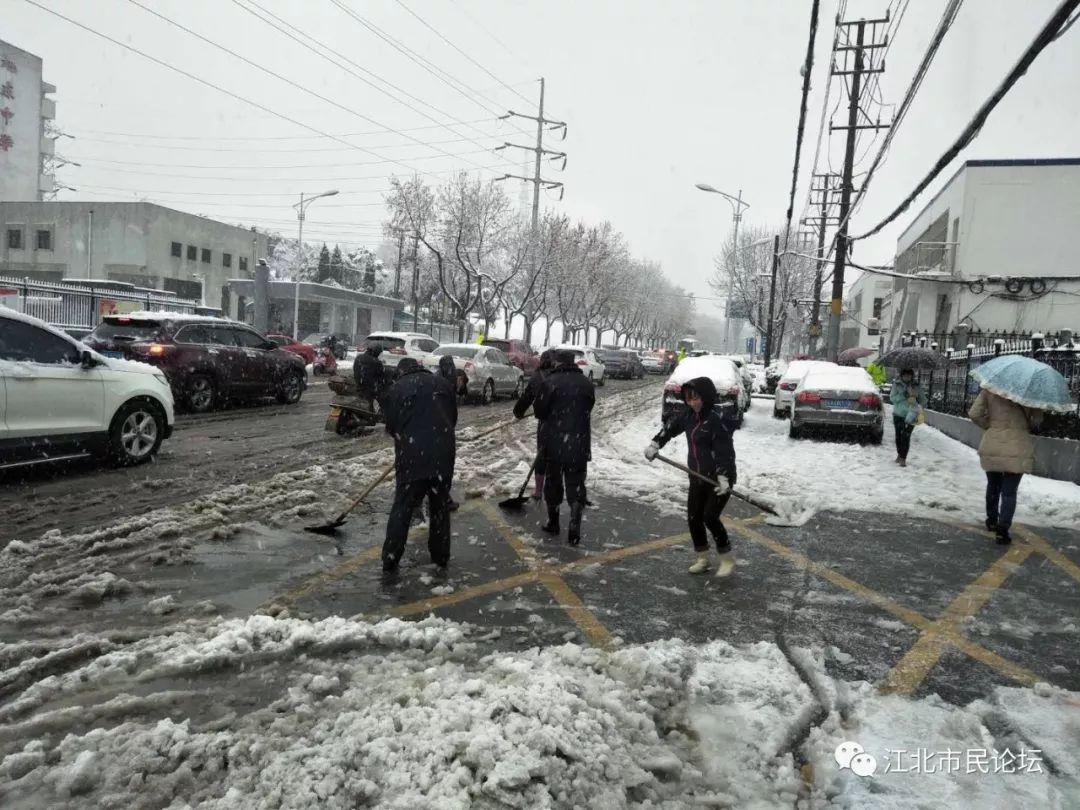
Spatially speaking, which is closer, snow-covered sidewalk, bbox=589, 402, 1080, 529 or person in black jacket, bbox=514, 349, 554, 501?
person in black jacket, bbox=514, 349, 554, 501

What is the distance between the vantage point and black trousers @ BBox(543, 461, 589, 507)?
20.9 ft

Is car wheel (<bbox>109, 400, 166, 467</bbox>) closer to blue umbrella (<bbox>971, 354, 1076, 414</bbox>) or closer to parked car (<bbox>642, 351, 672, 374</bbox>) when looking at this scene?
blue umbrella (<bbox>971, 354, 1076, 414</bbox>)

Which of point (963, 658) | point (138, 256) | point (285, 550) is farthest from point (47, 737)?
point (138, 256)

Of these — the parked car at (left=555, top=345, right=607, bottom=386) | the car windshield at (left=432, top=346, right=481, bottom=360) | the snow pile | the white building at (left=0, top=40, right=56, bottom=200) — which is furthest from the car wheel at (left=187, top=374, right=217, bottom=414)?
the white building at (left=0, top=40, right=56, bottom=200)

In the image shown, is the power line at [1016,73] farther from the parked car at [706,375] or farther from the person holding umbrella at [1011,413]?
the parked car at [706,375]

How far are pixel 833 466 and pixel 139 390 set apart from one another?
944cm

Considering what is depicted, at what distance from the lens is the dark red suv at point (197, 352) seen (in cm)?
1305

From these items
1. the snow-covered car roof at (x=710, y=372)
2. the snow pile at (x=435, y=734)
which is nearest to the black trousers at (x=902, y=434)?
the snow-covered car roof at (x=710, y=372)

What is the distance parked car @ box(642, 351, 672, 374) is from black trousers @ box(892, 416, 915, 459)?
109 ft

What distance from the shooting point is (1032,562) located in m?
6.38

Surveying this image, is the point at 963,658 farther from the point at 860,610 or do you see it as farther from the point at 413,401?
the point at 413,401

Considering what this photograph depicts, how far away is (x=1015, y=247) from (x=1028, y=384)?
30142mm

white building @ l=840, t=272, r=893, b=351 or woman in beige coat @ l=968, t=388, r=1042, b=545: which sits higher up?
white building @ l=840, t=272, r=893, b=351

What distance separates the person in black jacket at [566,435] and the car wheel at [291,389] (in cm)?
1042
